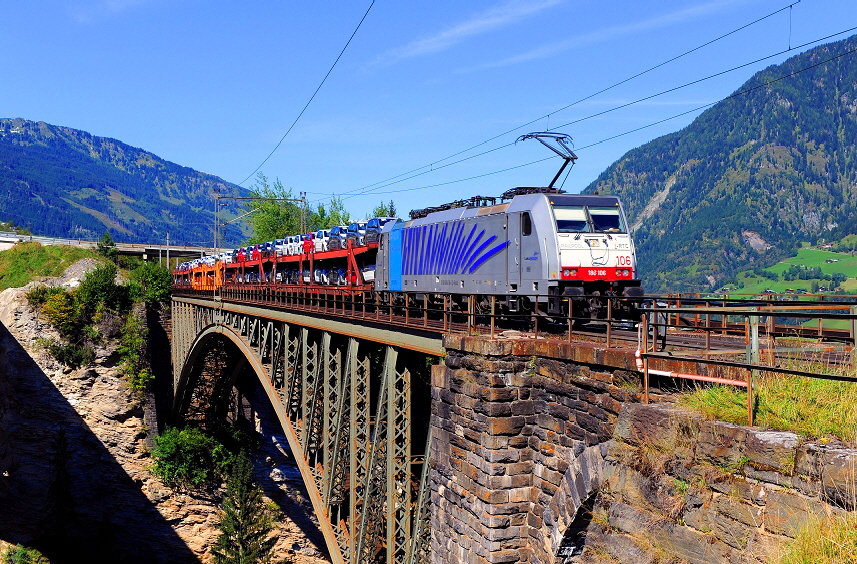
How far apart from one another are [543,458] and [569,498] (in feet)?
3.19

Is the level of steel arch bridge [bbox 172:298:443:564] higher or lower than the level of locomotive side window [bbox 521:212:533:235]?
lower

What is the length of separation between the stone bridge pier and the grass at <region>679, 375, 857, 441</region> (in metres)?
1.55

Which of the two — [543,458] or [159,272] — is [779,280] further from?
[543,458]

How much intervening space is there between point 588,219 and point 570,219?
1.61ft

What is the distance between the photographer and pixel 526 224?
15734 mm

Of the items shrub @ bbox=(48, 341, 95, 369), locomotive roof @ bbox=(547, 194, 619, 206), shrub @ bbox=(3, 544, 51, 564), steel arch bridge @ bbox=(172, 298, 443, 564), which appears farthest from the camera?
shrub @ bbox=(48, 341, 95, 369)

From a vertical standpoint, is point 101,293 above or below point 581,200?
below

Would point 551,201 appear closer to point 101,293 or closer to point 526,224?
point 526,224

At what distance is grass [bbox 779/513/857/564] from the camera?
5.27 metres

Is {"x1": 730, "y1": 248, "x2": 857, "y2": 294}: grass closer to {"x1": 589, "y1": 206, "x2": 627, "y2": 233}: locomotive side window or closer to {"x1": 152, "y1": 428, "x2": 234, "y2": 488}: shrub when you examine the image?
{"x1": 152, "y1": 428, "x2": 234, "y2": 488}: shrub

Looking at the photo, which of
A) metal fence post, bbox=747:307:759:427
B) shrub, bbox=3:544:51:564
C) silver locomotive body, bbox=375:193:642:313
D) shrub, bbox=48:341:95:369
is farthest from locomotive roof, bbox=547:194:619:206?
shrub, bbox=48:341:95:369

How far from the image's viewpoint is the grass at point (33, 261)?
53.6 m

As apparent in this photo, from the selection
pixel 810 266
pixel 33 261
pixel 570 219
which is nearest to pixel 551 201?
pixel 570 219

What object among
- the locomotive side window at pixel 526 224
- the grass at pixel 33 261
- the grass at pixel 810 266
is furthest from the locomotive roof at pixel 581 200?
the grass at pixel 810 266
